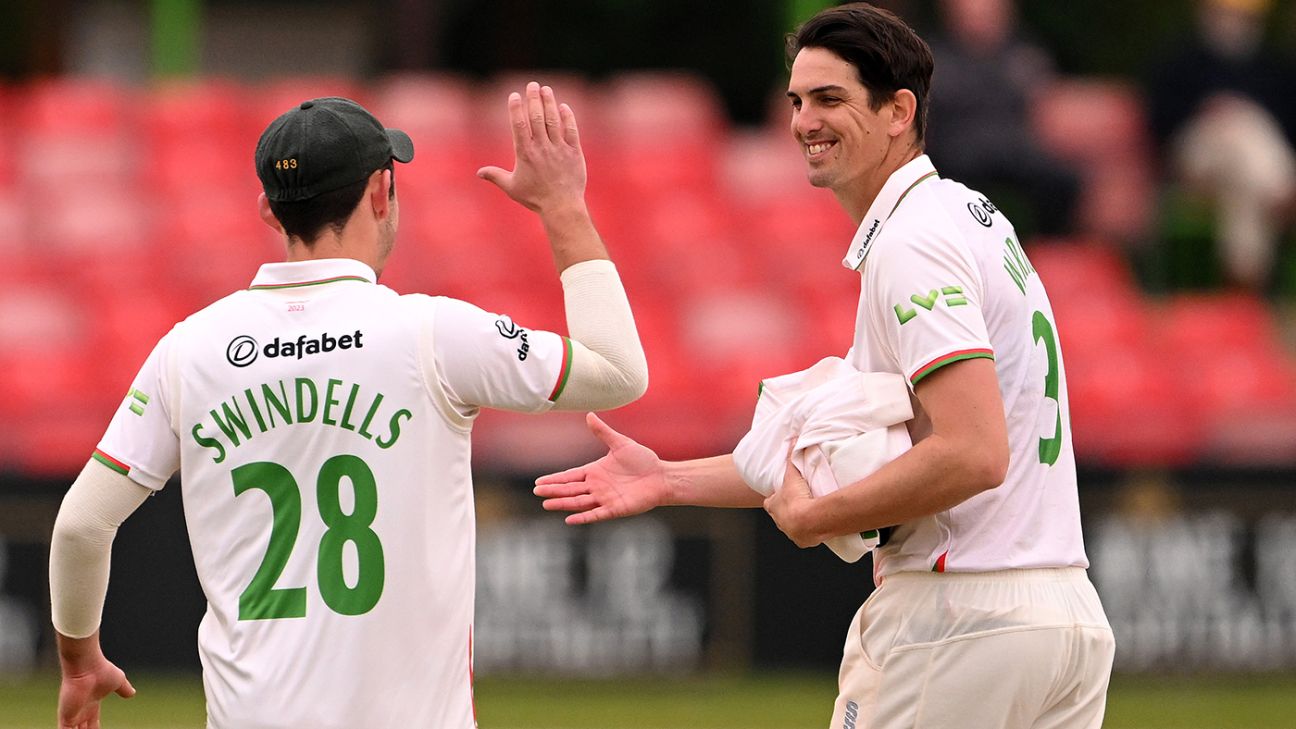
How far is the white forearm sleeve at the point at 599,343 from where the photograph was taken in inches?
143

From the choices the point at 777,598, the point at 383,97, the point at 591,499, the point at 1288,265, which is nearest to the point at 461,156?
the point at 383,97

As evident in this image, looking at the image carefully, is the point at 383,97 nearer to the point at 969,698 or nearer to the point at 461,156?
the point at 461,156

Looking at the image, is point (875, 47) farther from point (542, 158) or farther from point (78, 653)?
point (78, 653)

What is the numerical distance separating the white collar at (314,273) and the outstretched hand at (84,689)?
0.90 meters

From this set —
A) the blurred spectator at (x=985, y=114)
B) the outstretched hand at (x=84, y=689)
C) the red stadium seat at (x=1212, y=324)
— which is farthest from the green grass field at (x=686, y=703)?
the outstretched hand at (x=84, y=689)

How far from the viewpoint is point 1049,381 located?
3811 millimetres

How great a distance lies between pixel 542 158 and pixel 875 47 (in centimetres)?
71

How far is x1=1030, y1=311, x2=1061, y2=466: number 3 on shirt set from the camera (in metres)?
3.79

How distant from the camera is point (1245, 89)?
41.1 ft

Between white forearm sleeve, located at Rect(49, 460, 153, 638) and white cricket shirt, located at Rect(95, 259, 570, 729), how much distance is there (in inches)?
6.8

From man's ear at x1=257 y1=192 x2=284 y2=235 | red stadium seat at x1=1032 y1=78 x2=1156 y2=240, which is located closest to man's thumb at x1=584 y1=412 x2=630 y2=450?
man's ear at x1=257 y1=192 x2=284 y2=235

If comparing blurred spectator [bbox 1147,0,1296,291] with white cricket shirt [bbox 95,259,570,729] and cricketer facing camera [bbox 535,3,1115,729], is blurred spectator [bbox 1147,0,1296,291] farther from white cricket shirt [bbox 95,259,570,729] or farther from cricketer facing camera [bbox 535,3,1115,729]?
white cricket shirt [bbox 95,259,570,729]

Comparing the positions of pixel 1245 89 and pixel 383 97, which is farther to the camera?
pixel 383 97

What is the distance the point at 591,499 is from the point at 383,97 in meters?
9.98
